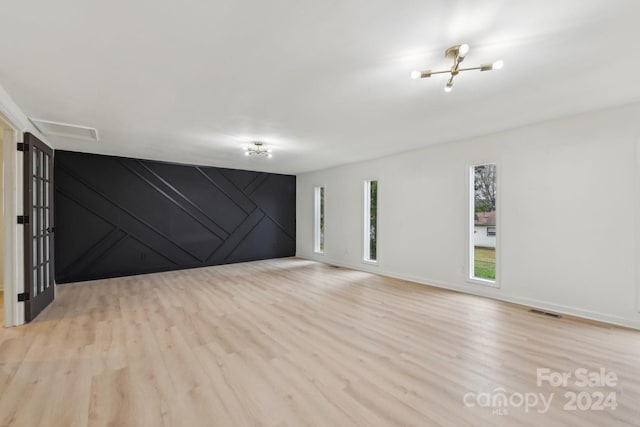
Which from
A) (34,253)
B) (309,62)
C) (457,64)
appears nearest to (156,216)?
(34,253)

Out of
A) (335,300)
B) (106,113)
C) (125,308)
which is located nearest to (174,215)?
(125,308)

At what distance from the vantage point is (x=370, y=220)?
6.40 meters

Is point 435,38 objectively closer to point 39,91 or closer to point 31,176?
point 39,91

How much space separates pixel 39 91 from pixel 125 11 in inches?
76.4

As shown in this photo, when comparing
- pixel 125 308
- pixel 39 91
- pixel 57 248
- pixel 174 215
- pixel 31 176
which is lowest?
pixel 125 308

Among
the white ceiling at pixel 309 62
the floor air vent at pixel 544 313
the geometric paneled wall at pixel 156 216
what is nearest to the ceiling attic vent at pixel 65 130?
the white ceiling at pixel 309 62

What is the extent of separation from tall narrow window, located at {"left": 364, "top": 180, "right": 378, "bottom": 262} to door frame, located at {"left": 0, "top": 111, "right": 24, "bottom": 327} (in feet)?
18.3

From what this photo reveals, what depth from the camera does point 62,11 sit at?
5.46 feet

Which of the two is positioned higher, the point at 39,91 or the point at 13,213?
the point at 39,91

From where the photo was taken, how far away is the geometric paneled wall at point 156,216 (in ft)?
17.6

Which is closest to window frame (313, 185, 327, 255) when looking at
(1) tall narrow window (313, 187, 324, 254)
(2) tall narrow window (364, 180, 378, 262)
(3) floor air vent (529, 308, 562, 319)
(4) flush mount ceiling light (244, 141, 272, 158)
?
(1) tall narrow window (313, 187, 324, 254)

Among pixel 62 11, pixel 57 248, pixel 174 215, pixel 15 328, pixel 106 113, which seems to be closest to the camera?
pixel 62 11

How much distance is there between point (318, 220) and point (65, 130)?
554 centimetres

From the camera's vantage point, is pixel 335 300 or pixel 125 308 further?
pixel 335 300
